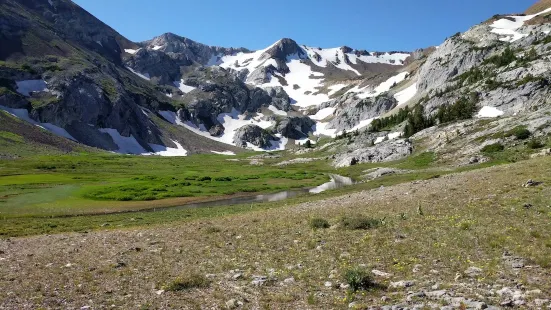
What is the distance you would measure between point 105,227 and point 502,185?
3608 centimetres

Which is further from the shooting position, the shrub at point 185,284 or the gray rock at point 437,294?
the shrub at point 185,284

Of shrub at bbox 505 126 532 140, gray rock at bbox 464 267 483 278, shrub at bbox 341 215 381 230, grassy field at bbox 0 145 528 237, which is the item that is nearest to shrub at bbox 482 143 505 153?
shrub at bbox 505 126 532 140

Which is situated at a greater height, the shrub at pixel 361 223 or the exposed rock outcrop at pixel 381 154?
the exposed rock outcrop at pixel 381 154

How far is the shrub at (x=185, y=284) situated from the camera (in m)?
15.5

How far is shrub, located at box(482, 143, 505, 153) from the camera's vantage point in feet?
232

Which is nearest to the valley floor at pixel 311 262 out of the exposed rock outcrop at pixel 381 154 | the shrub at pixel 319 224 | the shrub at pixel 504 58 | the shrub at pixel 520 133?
the shrub at pixel 319 224

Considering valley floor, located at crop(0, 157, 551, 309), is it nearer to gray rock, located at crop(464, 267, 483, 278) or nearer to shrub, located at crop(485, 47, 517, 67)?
gray rock, located at crop(464, 267, 483, 278)

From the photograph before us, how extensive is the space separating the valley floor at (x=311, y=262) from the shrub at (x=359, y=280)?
→ 8.2 inches

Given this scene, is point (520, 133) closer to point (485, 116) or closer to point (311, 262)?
point (485, 116)

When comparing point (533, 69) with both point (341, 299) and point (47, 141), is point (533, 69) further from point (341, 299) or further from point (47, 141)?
point (47, 141)

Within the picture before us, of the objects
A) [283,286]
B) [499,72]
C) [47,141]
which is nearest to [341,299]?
[283,286]

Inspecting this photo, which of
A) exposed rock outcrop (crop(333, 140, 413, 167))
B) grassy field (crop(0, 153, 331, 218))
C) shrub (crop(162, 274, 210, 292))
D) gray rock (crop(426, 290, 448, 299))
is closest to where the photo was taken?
gray rock (crop(426, 290, 448, 299))

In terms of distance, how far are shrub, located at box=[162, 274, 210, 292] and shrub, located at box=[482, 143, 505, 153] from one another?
70.1 metres

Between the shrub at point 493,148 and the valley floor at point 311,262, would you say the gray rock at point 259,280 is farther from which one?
the shrub at point 493,148
